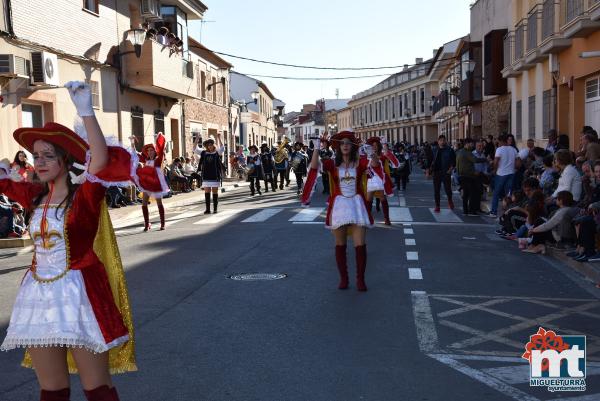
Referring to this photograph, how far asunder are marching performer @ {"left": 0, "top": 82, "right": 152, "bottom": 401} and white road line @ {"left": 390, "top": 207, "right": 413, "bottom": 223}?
11490mm

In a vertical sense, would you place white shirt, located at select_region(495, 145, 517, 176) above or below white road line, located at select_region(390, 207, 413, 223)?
above

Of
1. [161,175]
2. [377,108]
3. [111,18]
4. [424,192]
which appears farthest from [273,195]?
[377,108]

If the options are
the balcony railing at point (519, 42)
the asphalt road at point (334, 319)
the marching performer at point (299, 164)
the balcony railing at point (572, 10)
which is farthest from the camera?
the marching performer at point (299, 164)

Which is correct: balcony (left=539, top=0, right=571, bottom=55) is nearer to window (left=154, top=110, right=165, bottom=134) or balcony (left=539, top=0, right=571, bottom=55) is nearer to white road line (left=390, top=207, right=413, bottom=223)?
white road line (left=390, top=207, right=413, bottom=223)

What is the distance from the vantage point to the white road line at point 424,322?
18.2ft

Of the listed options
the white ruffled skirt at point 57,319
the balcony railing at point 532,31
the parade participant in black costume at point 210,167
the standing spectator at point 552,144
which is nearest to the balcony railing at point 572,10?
the standing spectator at point 552,144

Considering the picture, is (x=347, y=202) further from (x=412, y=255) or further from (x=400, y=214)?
(x=400, y=214)

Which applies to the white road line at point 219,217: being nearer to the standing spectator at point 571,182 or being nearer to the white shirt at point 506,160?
the white shirt at point 506,160

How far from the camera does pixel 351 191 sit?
7.91 meters

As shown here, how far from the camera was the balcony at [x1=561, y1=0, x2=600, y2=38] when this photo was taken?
1479cm

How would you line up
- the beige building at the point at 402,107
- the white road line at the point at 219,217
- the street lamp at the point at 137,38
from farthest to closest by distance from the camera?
the beige building at the point at 402,107 < the street lamp at the point at 137,38 < the white road line at the point at 219,217

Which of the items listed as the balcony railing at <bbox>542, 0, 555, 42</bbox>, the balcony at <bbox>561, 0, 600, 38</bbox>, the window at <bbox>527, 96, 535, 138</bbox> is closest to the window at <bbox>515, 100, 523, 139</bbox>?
the window at <bbox>527, 96, 535, 138</bbox>

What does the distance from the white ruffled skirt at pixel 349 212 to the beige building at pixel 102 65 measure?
31.5 feet

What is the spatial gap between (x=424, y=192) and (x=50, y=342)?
20.5 meters
